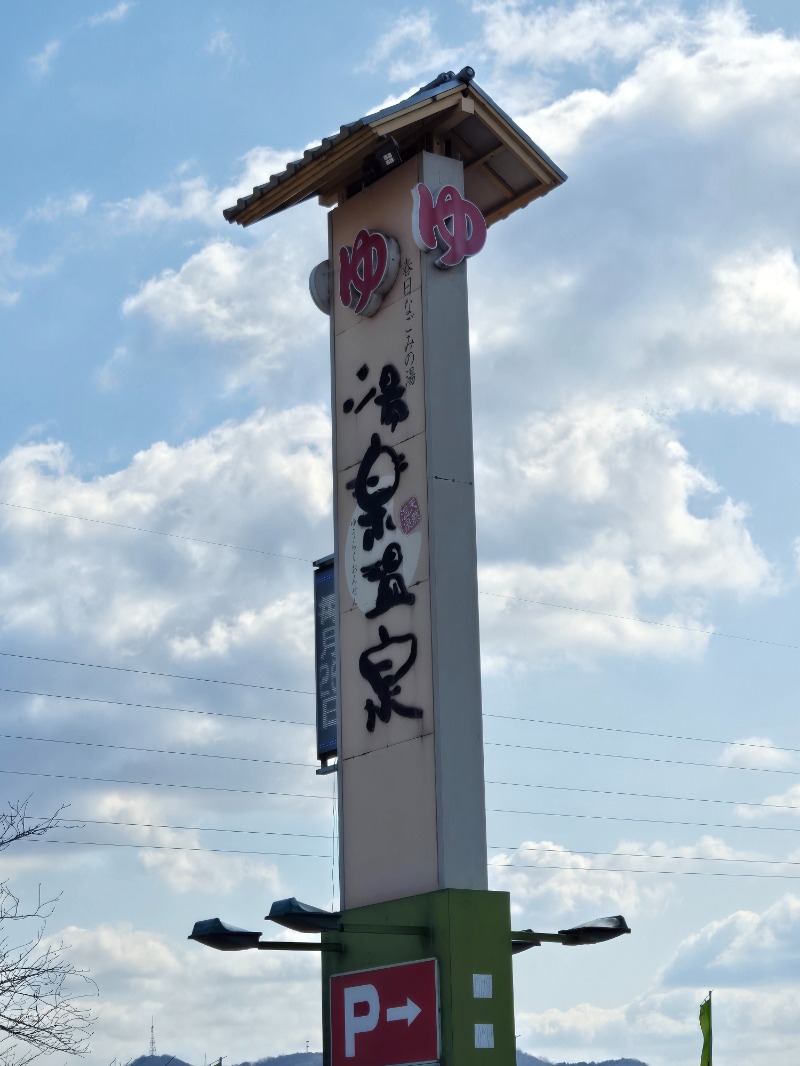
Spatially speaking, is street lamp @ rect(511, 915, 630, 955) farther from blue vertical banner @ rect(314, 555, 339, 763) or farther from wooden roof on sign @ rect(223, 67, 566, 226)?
wooden roof on sign @ rect(223, 67, 566, 226)

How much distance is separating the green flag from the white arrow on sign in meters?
19.6

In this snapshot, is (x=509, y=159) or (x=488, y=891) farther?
(x=509, y=159)

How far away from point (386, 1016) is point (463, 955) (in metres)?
1.32

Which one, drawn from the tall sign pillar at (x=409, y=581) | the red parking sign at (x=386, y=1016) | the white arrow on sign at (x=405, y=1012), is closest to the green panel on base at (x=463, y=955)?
the tall sign pillar at (x=409, y=581)

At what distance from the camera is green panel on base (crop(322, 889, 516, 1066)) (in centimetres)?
1784

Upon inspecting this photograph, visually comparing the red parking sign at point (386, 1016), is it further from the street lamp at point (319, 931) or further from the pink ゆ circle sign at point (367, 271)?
the pink ゆ circle sign at point (367, 271)

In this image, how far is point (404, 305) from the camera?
2097cm

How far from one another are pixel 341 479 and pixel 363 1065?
7186 millimetres

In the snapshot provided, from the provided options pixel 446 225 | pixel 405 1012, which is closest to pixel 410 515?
pixel 446 225

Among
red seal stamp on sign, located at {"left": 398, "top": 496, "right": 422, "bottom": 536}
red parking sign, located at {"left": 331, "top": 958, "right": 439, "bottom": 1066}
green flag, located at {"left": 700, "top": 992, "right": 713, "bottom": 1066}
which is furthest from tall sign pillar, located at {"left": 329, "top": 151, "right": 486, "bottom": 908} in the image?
green flag, located at {"left": 700, "top": 992, "right": 713, "bottom": 1066}

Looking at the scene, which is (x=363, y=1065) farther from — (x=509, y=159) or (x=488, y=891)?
(x=509, y=159)

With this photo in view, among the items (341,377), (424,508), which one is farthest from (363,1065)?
(341,377)

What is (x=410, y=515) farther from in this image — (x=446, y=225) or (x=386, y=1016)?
(x=386, y=1016)

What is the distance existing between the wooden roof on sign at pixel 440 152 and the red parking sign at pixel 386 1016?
10.3 meters
